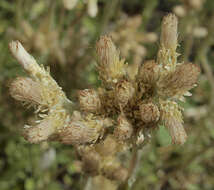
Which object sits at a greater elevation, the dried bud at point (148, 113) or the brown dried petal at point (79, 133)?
the dried bud at point (148, 113)

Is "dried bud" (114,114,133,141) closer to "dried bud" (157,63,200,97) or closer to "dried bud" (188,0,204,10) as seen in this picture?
"dried bud" (157,63,200,97)

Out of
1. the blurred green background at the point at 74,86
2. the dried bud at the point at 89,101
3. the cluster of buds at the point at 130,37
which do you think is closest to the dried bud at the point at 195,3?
the blurred green background at the point at 74,86

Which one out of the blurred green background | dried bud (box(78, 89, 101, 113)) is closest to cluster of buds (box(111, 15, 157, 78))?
the blurred green background

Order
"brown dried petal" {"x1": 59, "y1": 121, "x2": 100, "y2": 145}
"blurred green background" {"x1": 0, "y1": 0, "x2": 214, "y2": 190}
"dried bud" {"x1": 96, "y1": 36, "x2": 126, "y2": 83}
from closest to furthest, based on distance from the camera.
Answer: "brown dried petal" {"x1": 59, "y1": 121, "x2": 100, "y2": 145} < "dried bud" {"x1": 96, "y1": 36, "x2": 126, "y2": 83} < "blurred green background" {"x1": 0, "y1": 0, "x2": 214, "y2": 190}

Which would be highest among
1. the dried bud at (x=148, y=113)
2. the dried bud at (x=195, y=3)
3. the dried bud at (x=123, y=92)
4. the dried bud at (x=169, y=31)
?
the dried bud at (x=195, y=3)

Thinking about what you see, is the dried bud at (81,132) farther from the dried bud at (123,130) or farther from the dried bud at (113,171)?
the dried bud at (113,171)

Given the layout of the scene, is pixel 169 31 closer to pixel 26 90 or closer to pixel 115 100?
pixel 115 100

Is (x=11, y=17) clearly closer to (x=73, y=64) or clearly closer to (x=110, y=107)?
(x=73, y=64)

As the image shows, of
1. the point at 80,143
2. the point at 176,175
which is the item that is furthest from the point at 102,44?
the point at 176,175
